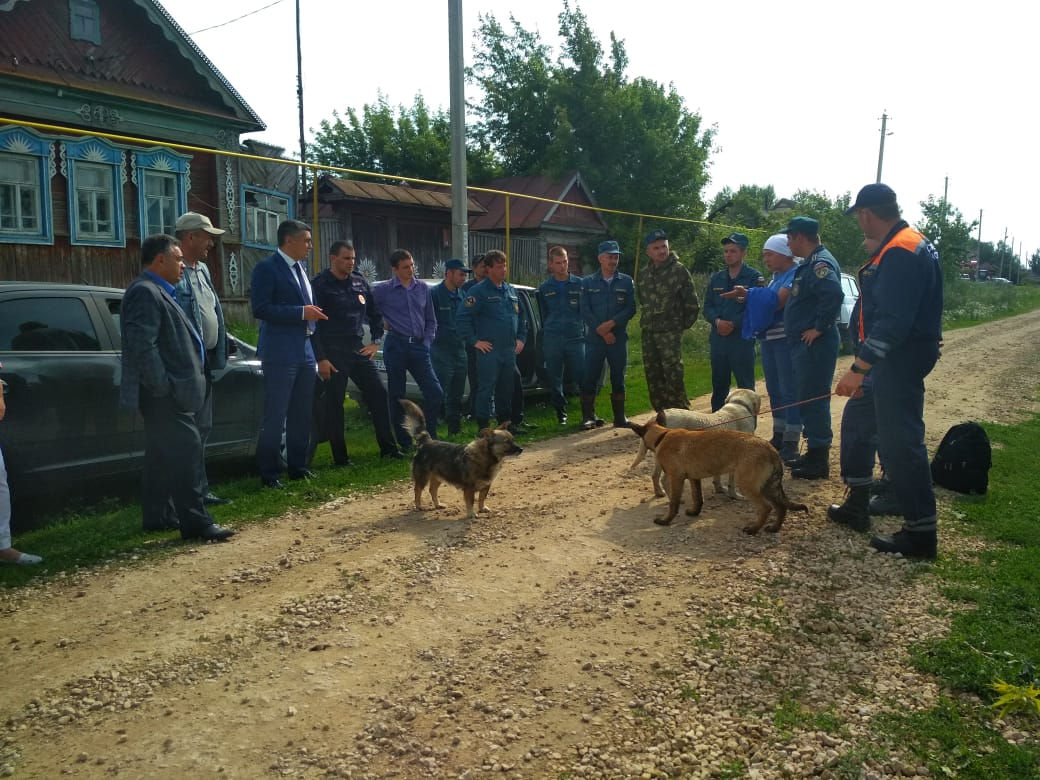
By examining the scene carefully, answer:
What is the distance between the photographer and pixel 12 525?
18.9ft

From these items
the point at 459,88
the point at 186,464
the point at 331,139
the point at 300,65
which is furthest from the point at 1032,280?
the point at 186,464

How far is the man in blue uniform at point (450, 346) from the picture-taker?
9250 millimetres

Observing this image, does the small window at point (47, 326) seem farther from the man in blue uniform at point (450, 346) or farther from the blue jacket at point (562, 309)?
the blue jacket at point (562, 309)

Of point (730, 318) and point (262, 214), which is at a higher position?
point (262, 214)

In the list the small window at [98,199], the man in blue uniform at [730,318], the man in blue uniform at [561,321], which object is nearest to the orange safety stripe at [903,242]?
the man in blue uniform at [730,318]

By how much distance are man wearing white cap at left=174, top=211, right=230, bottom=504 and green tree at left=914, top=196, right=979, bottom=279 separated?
34903mm

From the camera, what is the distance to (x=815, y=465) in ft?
22.4

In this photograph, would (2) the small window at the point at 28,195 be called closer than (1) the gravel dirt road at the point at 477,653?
No

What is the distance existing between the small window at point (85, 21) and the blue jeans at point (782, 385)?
16008 mm

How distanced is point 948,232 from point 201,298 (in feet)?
119

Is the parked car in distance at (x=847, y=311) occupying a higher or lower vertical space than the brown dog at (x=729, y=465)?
higher

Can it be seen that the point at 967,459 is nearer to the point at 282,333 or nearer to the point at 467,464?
the point at 467,464

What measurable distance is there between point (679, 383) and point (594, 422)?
4.00 feet

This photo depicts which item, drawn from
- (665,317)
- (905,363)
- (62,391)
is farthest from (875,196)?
(62,391)
